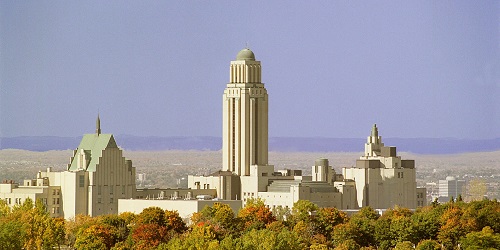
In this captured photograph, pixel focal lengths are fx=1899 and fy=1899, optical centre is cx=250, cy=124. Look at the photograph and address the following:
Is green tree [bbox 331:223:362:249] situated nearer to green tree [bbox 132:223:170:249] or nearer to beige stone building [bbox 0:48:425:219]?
green tree [bbox 132:223:170:249]

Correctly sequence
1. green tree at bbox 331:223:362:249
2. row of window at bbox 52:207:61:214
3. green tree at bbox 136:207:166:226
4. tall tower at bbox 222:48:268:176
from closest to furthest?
1. green tree at bbox 331:223:362:249
2. green tree at bbox 136:207:166:226
3. row of window at bbox 52:207:61:214
4. tall tower at bbox 222:48:268:176

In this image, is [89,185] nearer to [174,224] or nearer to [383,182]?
[383,182]

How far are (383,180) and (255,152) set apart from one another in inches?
541

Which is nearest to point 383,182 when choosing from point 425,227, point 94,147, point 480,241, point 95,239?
A: point 94,147

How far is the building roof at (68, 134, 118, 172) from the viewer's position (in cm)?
17925

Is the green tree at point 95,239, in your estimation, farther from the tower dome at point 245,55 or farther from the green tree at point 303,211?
the tower dome at point 245,55

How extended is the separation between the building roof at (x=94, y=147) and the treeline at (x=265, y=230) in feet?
90.3

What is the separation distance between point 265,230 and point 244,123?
2216 inches

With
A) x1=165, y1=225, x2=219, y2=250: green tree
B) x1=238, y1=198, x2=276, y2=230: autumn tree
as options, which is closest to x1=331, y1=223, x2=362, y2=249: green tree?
x1=238, y1=198, x2=276, y2=230: autumn tree

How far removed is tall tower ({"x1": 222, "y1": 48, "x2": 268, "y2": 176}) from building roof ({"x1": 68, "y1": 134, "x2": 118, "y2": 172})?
47.3 ft

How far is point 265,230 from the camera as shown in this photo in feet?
440

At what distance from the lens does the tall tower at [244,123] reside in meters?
190

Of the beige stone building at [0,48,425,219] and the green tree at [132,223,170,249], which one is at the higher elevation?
the beige stone building at [0,48,425,219]

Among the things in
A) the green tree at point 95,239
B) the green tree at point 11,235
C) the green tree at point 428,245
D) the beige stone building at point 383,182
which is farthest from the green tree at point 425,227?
the beige stone building at point 383,182
